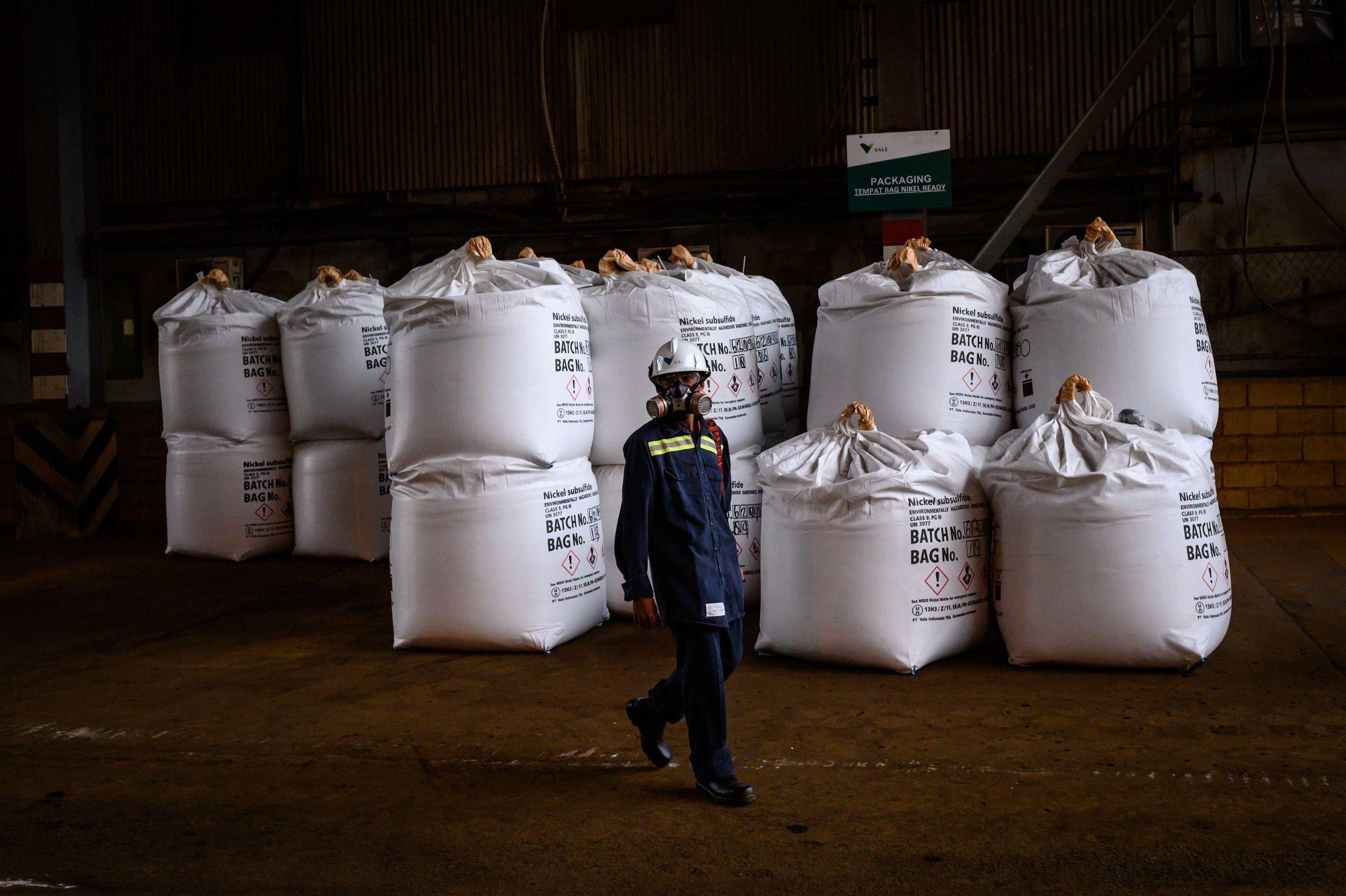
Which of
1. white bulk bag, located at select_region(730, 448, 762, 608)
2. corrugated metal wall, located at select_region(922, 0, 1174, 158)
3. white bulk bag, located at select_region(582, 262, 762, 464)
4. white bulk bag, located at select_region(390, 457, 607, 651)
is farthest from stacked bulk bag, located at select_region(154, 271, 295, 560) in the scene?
corrugated metal wall, located at select_region(922, 0, 1174, 158)

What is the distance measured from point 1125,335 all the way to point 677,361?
2.34 metres

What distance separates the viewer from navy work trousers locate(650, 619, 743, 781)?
2.97 meters

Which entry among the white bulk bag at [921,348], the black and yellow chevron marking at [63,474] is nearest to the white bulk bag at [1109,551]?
the white bulk bag at [921,348]

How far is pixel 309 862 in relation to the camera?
8.83ft

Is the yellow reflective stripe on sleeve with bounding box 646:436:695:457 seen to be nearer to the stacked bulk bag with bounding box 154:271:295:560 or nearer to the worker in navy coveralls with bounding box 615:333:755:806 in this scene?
the worker in navy coveralls with bounding box 615:333:755:806

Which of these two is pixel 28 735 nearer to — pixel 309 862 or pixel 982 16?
pixel 309 862

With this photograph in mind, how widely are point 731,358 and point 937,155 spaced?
253 centimetres

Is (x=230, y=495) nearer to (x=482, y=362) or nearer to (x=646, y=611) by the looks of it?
(x=482, y=362)

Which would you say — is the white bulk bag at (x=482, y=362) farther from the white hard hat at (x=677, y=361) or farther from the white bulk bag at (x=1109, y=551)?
the white bulk bag at (x=1109, y=551)

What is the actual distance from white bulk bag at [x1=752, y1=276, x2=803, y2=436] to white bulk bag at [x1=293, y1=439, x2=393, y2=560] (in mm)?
2413

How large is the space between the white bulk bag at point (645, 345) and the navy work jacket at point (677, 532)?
73.8 inches

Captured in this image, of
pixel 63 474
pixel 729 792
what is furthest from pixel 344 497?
pixel 729 792

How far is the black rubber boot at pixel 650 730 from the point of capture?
3.21m

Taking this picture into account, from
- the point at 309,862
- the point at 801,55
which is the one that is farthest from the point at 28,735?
the point at 801,55
